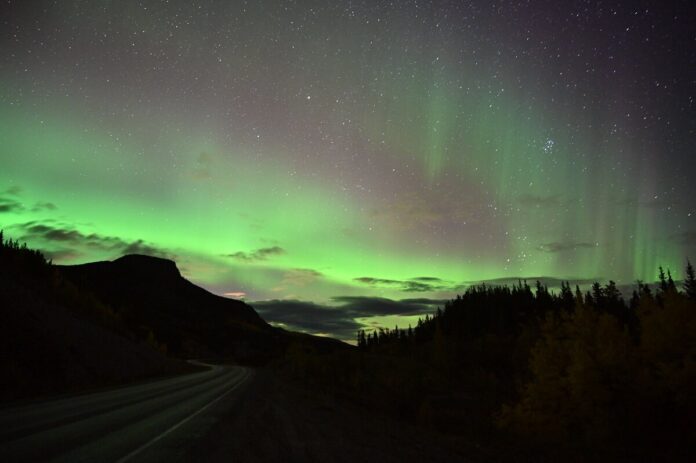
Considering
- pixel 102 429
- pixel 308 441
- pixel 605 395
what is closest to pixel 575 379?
pixel 605 395

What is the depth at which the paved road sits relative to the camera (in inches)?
339

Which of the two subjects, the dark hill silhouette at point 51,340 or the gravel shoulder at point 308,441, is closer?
the gravel shoulder at point 308,441

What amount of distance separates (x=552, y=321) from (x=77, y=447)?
37853 mm

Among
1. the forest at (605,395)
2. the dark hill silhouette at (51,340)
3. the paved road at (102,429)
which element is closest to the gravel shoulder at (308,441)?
the paved road at (102,429)

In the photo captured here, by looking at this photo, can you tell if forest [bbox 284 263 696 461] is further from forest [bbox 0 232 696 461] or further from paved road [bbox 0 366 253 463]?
paved road [bbox 0 366 253 463]

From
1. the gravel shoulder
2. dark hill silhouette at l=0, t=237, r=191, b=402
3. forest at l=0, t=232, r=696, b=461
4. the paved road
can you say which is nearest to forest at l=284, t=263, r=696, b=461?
forest at l=0, t=232, r=696, b=461

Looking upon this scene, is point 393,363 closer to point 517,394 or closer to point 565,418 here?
point 517,394

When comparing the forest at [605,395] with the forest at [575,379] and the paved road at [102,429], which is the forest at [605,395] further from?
the paved road at [102,429]

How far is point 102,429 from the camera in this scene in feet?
38.3

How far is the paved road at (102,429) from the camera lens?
862cm

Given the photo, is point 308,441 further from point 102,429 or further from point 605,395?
point 605,395

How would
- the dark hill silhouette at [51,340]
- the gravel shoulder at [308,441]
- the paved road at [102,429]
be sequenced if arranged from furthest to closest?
the dark hill silhouette at [51,340], the gravel shoulder at [308,441], the paved road at [102,429]

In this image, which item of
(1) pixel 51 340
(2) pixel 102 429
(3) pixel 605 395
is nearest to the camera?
(2) pixel 102 429

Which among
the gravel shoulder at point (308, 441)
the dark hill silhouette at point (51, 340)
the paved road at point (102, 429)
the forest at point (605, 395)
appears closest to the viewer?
the paved road at point (102, 429)
